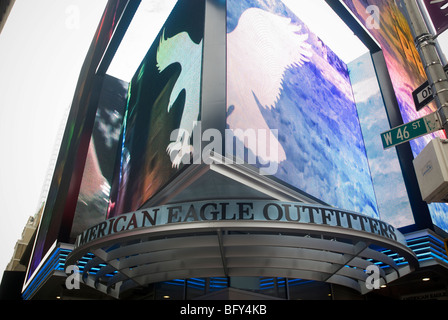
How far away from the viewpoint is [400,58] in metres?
23.0

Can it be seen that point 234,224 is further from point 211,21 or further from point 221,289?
point 211,21

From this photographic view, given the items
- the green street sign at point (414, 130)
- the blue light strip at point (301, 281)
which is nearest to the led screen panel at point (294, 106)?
the blue light strip at point (301, 281)

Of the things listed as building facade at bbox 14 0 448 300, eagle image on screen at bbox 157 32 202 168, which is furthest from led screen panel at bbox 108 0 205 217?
building facade at bbox 14 0 448 300

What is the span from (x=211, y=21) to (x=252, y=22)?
8.00 feet

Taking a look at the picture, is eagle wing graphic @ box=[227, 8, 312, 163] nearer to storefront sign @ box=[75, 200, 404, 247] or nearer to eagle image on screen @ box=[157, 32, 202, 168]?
eagle image on screen @ box=[157, 32, 202, 168]

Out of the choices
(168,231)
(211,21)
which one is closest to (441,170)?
(168,231)

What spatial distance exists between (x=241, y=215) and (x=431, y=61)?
6.02 meters

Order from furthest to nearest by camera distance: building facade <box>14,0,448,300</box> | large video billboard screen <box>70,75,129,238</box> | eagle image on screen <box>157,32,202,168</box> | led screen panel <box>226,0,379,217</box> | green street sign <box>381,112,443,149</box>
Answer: large video billboard screen <box>70,75,129,238</box>, led screen panel <box>226,0,379,217</box>, eagle image on screen <box>157,32,202,168</box>, building facade <box>14,0,448,300</box>, green street sign <box>381,112,443,149</box>

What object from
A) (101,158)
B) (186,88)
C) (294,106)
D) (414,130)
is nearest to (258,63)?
(294,106)

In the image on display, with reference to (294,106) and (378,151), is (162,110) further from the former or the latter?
(378,151)

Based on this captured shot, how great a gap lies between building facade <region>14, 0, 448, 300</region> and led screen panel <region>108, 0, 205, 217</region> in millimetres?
110

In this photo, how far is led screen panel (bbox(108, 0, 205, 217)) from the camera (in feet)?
46.6

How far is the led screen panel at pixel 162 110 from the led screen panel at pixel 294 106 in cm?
168

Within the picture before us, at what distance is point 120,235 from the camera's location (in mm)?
10539
